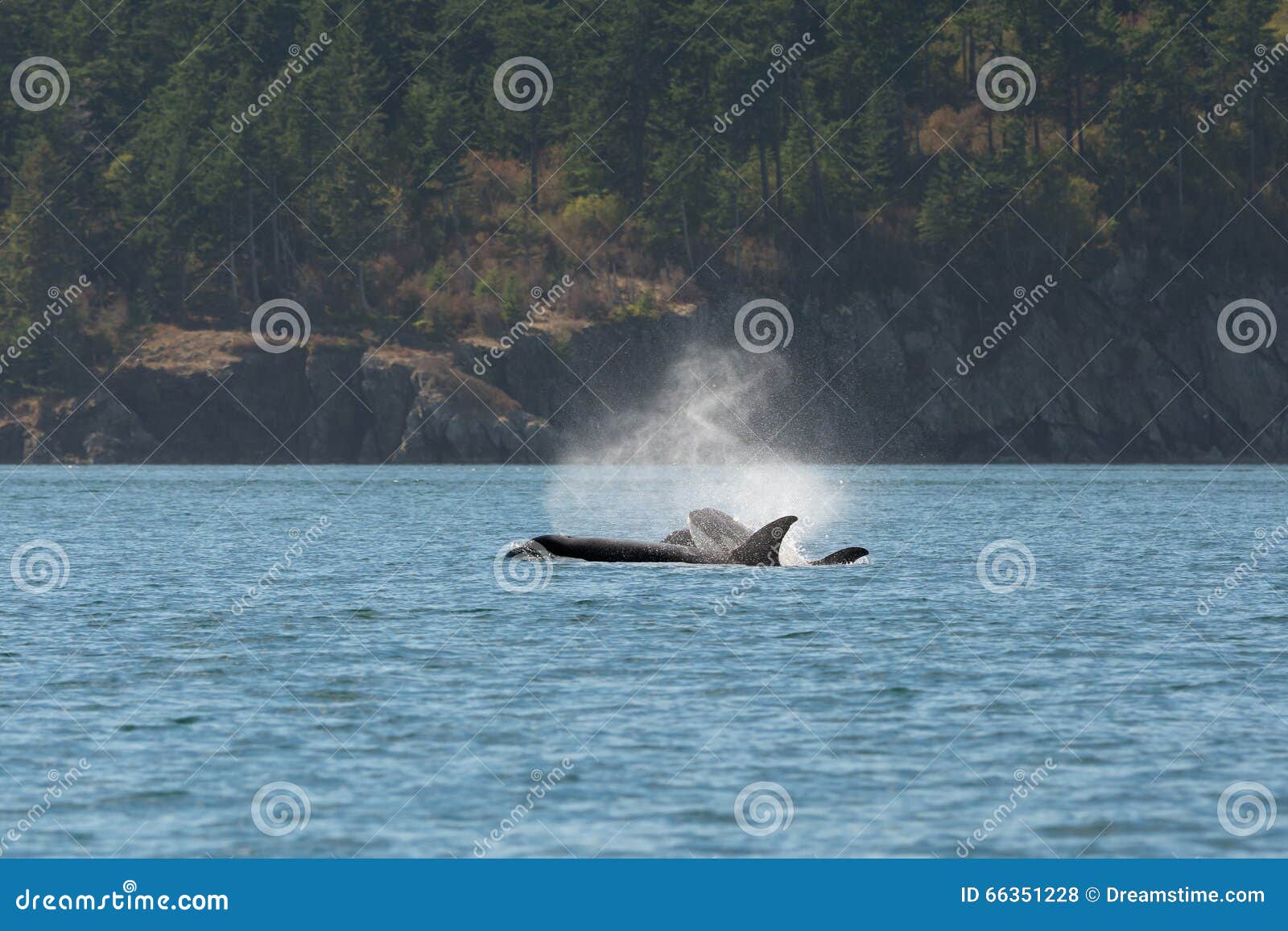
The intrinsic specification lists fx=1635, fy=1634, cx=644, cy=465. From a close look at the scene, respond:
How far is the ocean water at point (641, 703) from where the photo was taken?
619 inches

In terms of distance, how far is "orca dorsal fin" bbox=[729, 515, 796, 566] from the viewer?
38438 mm

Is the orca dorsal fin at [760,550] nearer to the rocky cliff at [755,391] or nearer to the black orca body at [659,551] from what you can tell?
the black orca body at [659,551]

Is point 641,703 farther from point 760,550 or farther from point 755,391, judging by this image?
point 755,391

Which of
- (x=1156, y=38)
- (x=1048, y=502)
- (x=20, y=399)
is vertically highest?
(x=1156, y=38)

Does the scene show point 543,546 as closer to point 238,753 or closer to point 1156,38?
point 238,753

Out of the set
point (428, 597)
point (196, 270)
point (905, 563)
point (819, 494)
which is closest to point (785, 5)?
point (196, 270)

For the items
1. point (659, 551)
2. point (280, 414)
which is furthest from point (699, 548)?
point (280, 414)

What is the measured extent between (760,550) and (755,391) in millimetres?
80457

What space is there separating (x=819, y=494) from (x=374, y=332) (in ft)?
174

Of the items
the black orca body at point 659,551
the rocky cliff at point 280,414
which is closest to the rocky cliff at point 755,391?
the rocky cliff at point 280,414

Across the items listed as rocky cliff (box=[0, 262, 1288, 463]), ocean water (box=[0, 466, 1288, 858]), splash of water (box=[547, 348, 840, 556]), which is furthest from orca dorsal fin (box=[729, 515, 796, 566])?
rocky cliff (box=[0, 262, 1288, 463])

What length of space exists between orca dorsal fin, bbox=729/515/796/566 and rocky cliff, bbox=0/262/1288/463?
256 feet

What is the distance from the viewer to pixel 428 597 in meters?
34.3

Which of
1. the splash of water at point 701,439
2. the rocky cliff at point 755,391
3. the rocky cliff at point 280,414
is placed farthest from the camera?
the rocky cliff at point 755,391
